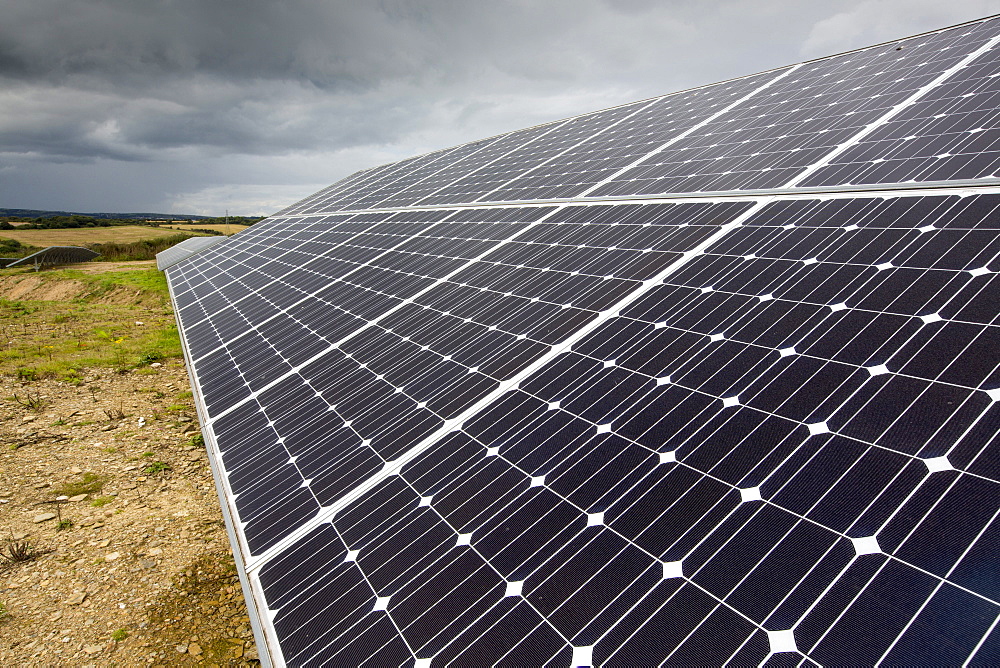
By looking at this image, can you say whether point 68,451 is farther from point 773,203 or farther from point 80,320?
point 80,320

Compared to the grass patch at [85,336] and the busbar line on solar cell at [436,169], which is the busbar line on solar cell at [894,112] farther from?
the grass patch at [85,336]

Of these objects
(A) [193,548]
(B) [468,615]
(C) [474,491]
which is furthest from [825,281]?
(A) [193,548]

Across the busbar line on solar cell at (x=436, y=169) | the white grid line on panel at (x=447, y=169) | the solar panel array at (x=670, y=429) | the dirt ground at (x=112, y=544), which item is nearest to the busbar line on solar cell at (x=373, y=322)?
the solar panel array at (x=670, y=429)

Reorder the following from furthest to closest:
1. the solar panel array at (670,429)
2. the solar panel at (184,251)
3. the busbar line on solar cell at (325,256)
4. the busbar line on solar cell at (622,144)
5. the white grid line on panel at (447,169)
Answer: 1. the solar panel at (184,251)
2. the white grid line on panel at (447,169)
3. the busbar line on solar cell at (622,144)
4. the busbar line on solar cell at (325,256)
5. the solar panel array at (670,429)

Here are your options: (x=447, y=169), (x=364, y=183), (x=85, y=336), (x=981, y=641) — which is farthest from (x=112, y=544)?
(x=364, y=183)

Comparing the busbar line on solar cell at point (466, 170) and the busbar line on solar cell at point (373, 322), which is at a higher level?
the busbar line on solar cell at point (466, 170)

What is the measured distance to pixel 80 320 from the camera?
30422mm

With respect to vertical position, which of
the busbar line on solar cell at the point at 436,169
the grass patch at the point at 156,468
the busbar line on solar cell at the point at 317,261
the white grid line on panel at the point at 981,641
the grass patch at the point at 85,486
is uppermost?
the busbar line on solar cell at the point at 436,169

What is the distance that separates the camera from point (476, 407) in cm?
691

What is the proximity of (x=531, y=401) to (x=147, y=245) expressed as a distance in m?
81.7

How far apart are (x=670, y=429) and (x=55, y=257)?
78.5 meters

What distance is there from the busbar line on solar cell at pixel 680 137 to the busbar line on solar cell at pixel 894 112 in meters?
4.94

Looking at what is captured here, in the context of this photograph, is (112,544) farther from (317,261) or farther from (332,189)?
(332,189)

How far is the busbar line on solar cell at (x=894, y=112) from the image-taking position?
32.7 ft
